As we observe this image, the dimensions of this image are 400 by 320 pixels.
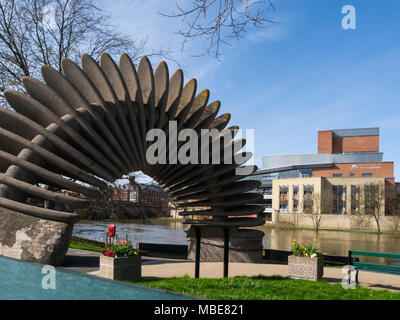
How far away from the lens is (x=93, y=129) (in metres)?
7.13

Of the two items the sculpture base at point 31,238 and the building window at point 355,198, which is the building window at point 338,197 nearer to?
the building window at point 355,198

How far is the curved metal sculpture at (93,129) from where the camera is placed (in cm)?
613

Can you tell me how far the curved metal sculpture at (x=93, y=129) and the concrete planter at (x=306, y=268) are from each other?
1676mm

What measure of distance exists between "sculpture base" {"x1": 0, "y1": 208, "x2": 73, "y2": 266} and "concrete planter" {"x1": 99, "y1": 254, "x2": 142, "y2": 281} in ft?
10.00

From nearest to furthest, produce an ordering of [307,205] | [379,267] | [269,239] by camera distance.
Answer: [379,267] → [269,239] → [307,205]

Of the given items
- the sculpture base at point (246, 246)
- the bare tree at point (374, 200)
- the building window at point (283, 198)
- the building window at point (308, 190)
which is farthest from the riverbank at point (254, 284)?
the building window at point (283, 198)

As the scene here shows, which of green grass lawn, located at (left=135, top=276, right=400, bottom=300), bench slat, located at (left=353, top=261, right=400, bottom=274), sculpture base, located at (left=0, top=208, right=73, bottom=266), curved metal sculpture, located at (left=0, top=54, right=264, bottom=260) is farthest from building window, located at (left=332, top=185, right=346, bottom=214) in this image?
sculpture base, located at (left=0, top=208, right=73, bottom=266)

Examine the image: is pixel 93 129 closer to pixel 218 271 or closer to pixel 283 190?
pixel 218 271

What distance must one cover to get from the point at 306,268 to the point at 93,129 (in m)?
6.03

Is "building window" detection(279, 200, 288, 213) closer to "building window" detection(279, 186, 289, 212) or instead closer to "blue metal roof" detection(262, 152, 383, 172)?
"building window" detection(279, 186, 289, 212)

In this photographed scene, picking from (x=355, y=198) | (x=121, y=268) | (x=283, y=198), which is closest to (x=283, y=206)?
(x=283, y=198)

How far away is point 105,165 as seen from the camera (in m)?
7.26
